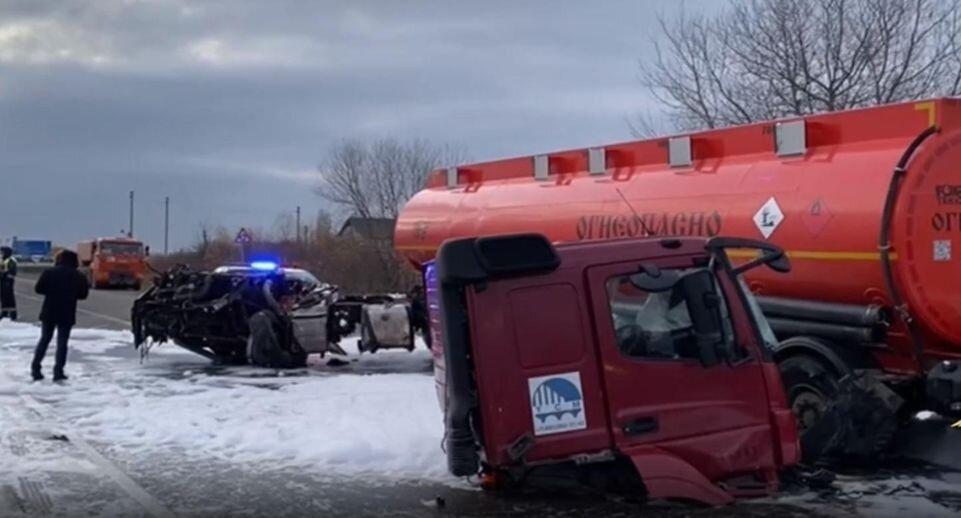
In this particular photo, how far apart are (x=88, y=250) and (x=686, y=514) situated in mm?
55212

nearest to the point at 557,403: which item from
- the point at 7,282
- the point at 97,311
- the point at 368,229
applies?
the point at 7,282

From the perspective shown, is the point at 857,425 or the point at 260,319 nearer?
the point at 857,425

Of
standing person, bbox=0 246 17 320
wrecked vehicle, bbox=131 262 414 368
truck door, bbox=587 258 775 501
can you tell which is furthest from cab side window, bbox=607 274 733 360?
standing person, bbox=0 246 17 320

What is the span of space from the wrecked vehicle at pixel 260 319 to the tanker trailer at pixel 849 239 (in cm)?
680

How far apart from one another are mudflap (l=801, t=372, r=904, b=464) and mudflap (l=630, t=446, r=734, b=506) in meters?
2.06

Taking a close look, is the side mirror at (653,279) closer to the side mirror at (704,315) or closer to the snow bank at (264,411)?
the side mirror at (704,315)

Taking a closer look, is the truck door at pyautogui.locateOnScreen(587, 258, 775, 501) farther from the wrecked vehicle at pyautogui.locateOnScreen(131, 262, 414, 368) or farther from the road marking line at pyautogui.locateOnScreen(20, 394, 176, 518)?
the wrecked vehicle at pyautogui.locateOnScreen(131, 262, 414, 368)

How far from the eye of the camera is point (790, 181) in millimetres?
10961

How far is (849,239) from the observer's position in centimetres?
1018

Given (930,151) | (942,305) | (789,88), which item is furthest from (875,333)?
(789,88)

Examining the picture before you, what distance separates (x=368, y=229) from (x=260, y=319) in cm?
2822

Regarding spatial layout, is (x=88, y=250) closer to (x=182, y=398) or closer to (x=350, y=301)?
(x=350, y=301)

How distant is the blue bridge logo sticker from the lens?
7.81 meters

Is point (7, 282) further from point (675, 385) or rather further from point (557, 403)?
point (675, 385)
